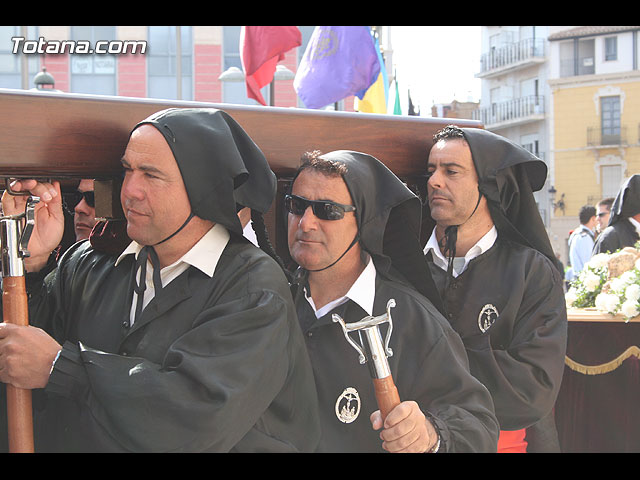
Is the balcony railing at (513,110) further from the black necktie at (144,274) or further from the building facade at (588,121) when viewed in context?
the black necktie at (144,274)

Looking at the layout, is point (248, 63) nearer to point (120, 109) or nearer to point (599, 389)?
point (599, 389)

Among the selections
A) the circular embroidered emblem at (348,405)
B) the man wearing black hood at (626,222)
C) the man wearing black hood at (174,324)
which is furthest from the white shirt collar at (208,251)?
the man wearing black hood at (626,222)

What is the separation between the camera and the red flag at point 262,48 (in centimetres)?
884

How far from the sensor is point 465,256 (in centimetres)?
382

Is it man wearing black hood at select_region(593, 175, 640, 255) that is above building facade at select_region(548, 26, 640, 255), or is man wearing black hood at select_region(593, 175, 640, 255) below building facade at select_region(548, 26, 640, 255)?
below

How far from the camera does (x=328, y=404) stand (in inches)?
115

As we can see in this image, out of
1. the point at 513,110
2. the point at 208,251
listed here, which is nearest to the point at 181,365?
the point at 208,251

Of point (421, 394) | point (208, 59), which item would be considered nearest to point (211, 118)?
point (421, 394)

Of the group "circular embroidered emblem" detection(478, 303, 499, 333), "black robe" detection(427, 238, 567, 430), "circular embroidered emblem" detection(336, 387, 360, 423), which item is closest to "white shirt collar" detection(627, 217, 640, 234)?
"black robe" detection(427, 238, 567, 430)

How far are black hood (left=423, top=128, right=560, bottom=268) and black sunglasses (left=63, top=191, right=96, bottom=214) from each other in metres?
1.42

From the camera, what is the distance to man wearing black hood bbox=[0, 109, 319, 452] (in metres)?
2.36

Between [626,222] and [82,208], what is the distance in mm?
5757

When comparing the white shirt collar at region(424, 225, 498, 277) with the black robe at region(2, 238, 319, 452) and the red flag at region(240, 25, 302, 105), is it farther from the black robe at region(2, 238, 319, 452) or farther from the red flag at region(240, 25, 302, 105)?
the red flag at region(240, 25, 302, 105)

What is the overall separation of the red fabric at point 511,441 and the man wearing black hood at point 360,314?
0.80 meters
